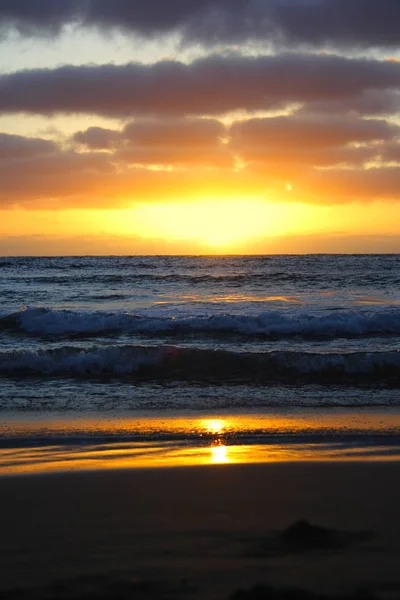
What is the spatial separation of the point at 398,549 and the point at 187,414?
4.80 meters

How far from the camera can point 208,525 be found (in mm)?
4113

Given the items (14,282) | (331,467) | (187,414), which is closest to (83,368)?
(187,414)

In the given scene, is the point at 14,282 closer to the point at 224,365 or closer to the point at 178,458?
the point at 224,365

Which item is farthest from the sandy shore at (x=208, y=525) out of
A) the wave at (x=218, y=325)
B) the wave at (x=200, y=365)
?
the wave at (x=218, y=325)

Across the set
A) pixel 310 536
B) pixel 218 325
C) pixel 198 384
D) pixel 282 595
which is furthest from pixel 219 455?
pixel 218 325

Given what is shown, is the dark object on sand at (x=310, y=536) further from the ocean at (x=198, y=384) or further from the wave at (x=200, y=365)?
the wave at (x=200, y=365)

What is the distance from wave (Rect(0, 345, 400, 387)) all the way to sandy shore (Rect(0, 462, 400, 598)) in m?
5.82

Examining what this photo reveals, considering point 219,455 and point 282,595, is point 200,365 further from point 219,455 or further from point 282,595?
point 282,595

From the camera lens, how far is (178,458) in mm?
5965

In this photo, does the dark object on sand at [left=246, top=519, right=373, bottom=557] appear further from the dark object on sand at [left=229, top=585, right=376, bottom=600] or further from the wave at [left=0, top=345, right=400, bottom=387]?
the wave at [left=0, top=345, right=400, bottom=387]

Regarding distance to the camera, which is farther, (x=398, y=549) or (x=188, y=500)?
(x=188, y=500)

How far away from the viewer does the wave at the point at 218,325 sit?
1706 cm

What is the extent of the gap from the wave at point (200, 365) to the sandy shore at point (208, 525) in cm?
582

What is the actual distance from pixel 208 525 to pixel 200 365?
26.2 ft
